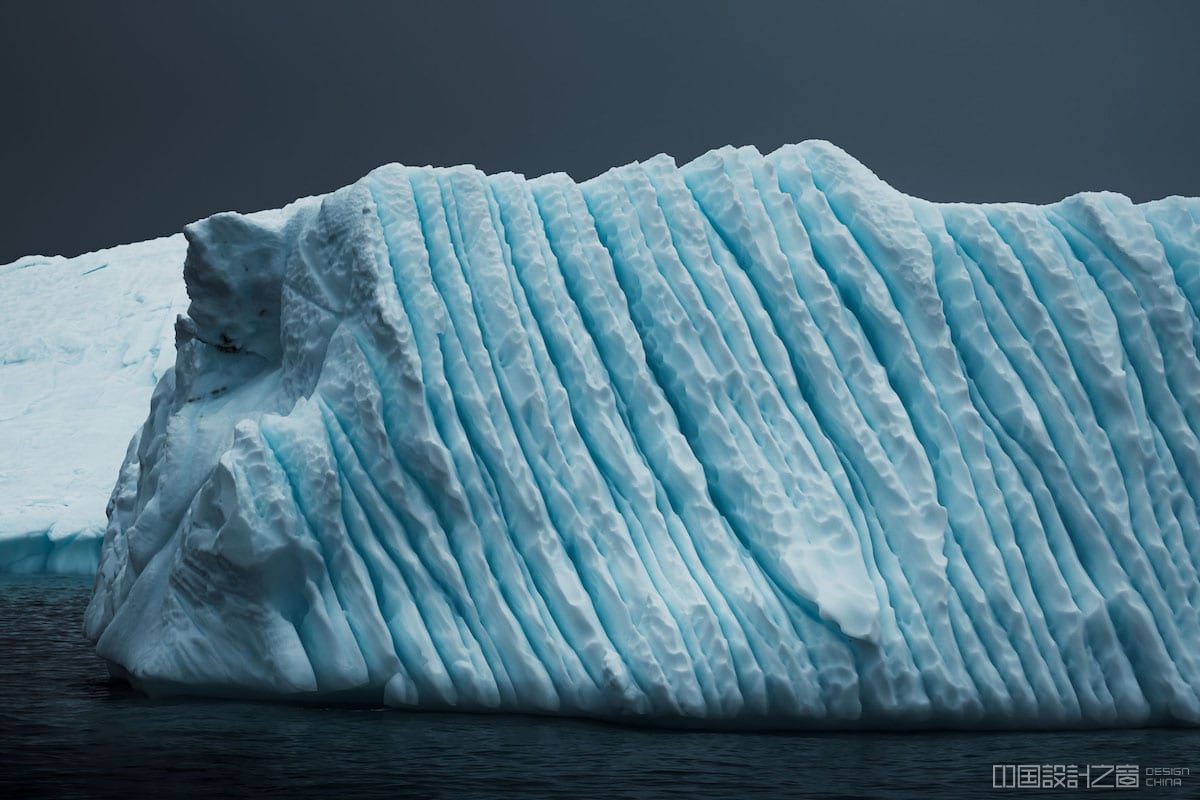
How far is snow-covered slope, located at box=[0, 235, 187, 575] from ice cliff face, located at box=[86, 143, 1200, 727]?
23.6ft

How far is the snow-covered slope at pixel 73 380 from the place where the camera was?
13.5 m

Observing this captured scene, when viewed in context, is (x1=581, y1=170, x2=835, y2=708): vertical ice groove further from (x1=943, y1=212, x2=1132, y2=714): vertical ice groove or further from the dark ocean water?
(x1=943, y1=212, x2=1132, y2=714): vertical ice groove

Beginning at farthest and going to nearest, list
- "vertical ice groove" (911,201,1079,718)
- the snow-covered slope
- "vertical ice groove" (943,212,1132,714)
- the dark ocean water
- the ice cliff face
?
the snow-covered slope → "vertical ice groove" (943,212,1132,714) → "vertical ice groove" (911,201,1079,718) → the ice cliff face → the dark ocean water

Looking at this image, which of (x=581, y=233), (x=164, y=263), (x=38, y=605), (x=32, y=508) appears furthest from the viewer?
(x=164, y=263)

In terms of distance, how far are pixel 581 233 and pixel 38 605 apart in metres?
5.80

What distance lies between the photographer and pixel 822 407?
630 cm

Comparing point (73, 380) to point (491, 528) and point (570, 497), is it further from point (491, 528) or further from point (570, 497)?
point (570, 497)

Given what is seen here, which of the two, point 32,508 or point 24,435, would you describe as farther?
point 24,435

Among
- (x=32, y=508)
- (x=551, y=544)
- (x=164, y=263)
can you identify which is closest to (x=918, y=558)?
(x=551, y=544)

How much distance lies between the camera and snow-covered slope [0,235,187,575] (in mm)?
13531

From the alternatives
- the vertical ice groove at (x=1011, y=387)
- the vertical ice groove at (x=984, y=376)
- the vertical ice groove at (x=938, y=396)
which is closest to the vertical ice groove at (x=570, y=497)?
the vertical ice groove at (x=938, y=396)

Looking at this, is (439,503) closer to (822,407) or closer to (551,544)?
(551,544)

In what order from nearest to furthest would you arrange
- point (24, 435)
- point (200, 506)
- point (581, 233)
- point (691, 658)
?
point (691, 658), point (200, 506), point (581, 233), point (24, 435)

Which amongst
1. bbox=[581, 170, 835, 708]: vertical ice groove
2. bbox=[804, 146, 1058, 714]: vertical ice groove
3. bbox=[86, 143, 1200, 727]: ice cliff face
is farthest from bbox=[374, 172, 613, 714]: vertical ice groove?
bbox=[804, 146, 1058, 714]: vertical ice groove
